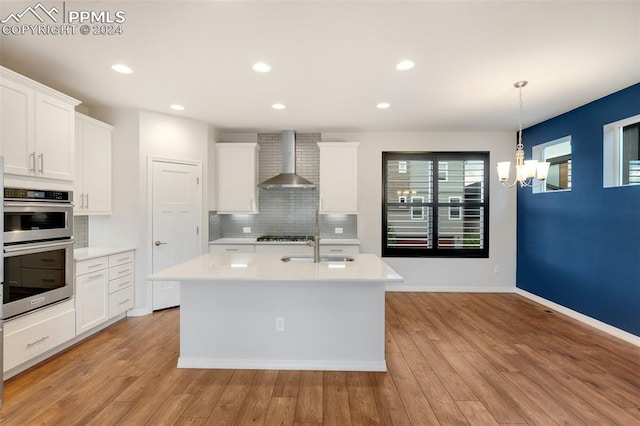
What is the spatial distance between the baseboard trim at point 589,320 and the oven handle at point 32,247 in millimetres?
5746

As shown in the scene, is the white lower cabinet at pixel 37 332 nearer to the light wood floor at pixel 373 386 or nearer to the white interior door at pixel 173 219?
the light wood floor at pixel 373 386

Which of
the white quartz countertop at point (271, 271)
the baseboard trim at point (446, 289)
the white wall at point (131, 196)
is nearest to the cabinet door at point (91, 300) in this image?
the white wall at point (131, 196)

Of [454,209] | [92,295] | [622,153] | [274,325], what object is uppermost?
[622,153]

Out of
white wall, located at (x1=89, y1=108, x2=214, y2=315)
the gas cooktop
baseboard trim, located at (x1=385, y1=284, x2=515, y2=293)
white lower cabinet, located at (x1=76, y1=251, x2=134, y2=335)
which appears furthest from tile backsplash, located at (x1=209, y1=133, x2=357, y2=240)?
white lower cabinet, located at (x1=76, y1=251, x2=134, y2=335)

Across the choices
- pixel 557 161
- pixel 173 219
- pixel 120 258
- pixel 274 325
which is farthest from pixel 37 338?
pixel 557 161

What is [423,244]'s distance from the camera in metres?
5.07

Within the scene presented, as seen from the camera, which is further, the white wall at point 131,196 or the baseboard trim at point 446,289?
the baseboard trim at point 446,289

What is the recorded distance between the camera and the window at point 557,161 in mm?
4027

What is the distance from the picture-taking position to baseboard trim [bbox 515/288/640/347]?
3.08 m

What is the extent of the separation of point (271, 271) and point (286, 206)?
276 cm

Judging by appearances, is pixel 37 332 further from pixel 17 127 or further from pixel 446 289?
pixel 446 289

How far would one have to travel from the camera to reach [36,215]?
8.29ft

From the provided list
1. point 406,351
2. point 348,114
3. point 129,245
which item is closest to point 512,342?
point 406,351

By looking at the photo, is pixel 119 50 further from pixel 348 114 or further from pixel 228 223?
pixel 228 223
